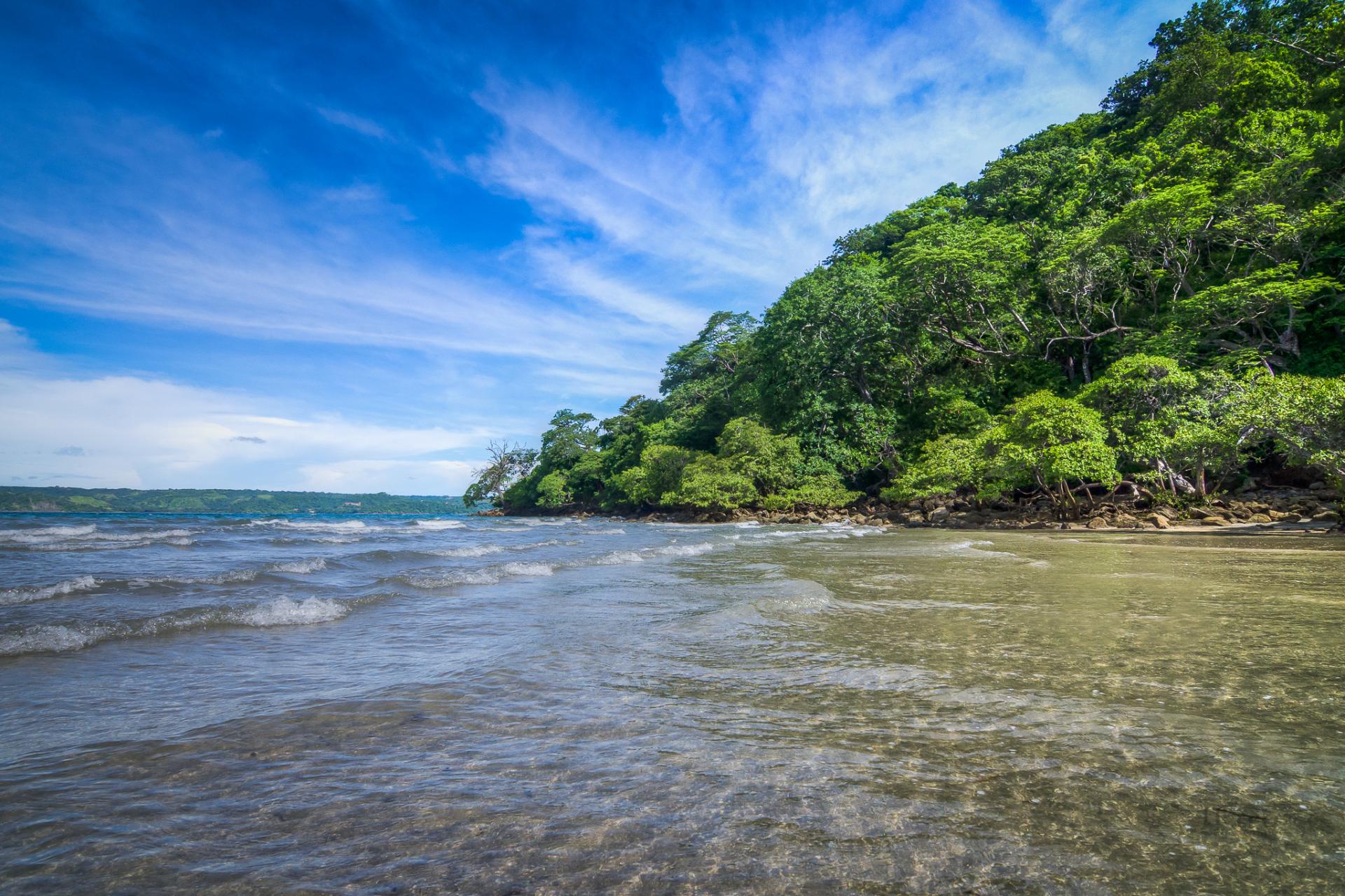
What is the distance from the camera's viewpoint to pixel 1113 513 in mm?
21078

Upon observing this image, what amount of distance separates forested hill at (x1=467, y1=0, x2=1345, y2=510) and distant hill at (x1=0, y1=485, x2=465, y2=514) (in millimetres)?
66965

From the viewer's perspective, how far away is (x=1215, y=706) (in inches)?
122

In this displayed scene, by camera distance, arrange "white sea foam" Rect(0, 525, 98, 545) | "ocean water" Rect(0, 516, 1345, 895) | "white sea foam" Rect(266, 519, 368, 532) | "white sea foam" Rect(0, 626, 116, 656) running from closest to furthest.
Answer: "ocean water" Rect(0, 516, 1345, 895)
"white sea foam" Rect(0, 626, 116, 656)
"white sea foam" Rect(0, 525, 98, 545)
"white sea foam" Rect(266, 519, 368, 532)

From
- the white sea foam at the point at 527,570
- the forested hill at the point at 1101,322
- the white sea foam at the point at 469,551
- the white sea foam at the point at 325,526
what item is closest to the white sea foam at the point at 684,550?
the white sea foam at the point at 527,570

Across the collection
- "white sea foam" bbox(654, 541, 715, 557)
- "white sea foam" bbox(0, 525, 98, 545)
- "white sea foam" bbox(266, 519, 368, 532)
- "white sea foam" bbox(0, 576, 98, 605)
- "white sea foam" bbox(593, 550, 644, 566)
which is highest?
"white sea foam" bbox(0, 576, 98, 605)

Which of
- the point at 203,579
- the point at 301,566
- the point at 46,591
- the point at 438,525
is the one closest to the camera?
the point at 46,591

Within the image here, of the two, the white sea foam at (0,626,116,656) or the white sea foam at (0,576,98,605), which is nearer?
the white sea foam at (0,626,116,656)

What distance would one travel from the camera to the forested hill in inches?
764

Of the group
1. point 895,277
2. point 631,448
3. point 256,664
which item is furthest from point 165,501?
point 256,664

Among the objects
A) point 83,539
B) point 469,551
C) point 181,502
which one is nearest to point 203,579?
point 469,551

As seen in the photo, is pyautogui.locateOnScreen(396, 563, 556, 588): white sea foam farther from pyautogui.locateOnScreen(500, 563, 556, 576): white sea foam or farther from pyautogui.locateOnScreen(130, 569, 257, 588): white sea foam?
pyautogui.locateOnScreen(130, 569, 257, 588): white sea foam

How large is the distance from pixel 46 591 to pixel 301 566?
12.1 feet

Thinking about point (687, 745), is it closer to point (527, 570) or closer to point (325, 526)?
point (527, 570)

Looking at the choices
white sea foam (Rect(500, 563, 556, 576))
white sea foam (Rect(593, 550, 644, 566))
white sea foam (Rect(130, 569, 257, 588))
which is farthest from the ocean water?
white sea foam (Rect(593, 550, 644, 566))
